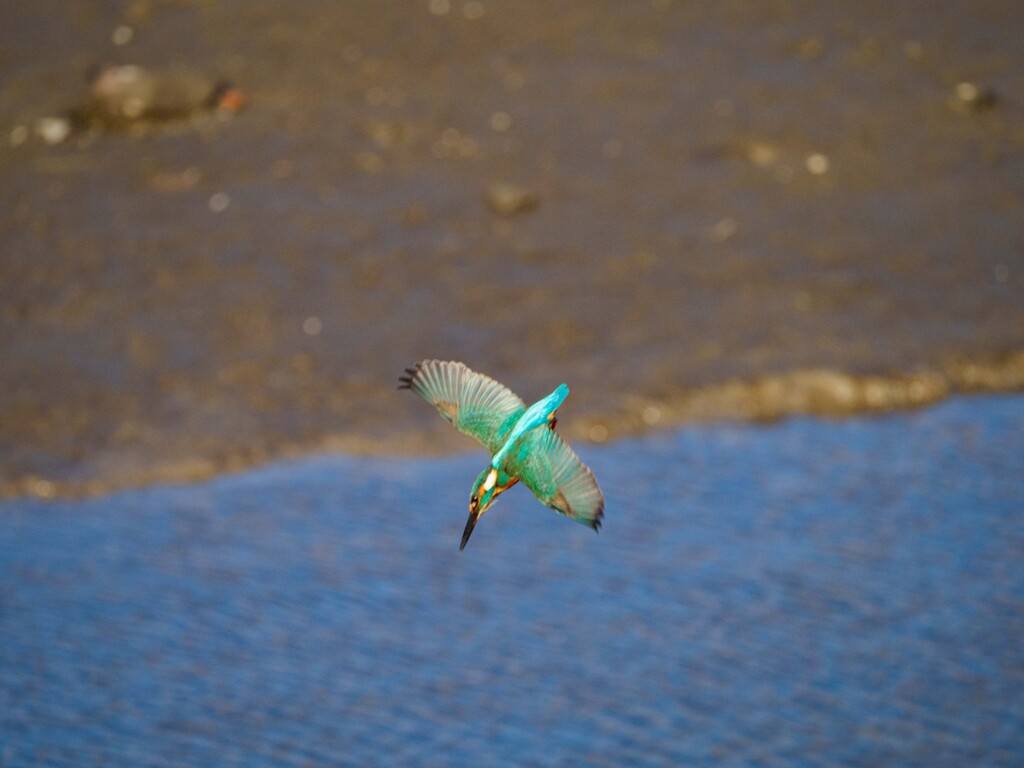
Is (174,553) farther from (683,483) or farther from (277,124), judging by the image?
(277,124)

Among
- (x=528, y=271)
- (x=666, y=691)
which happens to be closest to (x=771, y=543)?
(x=666, y=691)

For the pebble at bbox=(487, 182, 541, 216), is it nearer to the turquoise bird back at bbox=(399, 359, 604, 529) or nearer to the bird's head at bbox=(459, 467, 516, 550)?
the turquoise bird back at bbox=(399, 359, 604, 529)

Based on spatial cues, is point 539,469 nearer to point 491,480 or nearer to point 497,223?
point 491,480

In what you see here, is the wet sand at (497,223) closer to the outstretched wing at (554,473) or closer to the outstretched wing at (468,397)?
the outstretched wing at (468,397)

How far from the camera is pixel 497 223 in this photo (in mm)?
13688

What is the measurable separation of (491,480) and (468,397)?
672 mm

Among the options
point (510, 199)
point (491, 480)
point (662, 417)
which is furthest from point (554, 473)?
point (510, 199)

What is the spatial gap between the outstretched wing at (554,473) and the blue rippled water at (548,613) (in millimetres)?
4472

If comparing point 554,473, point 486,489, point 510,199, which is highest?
point 510,199

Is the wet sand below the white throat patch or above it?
above

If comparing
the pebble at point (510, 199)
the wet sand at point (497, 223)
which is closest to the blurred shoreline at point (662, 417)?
the wet sand at point (497, 223)

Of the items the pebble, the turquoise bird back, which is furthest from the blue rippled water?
the turquoise bird back

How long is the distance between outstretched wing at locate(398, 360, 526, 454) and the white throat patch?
0.37 m

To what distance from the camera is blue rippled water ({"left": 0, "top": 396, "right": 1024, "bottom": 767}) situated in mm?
8953
